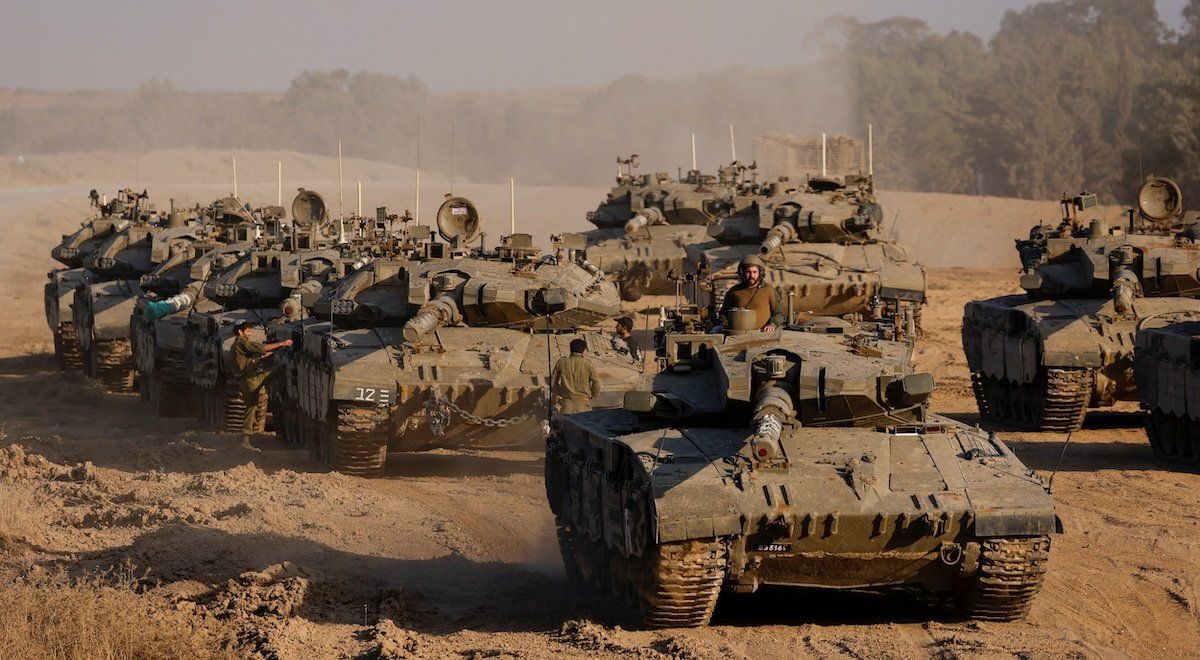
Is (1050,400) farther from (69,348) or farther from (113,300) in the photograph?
(69,348)

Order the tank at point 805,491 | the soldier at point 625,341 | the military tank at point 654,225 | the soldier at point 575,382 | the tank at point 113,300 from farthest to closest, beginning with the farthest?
the military tank at point 654,225 < the tank at point 113,300 < the soldier at point 625,341 < the soldier at point 575,382 < the tank at point 805,491

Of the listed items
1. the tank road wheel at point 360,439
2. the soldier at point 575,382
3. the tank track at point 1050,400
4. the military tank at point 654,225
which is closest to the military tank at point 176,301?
the tank road wheel at point 360,439

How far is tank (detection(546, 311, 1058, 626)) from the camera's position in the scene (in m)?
11.4

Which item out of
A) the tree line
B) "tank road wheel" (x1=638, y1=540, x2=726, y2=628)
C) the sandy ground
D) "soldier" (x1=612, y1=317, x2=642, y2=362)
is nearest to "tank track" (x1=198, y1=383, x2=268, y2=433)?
the sandy ground

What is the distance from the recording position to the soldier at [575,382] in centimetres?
1823

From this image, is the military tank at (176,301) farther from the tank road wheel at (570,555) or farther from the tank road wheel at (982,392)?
the tank road wheel at (570,555)

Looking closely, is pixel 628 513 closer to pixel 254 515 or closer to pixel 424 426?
pixel 254 515

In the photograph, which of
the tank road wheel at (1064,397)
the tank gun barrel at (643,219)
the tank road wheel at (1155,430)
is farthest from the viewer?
the tank gun barrel at (643,219)

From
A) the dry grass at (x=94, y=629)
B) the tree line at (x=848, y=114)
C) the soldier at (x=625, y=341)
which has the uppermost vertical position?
the tree line at (x=848, y=114)

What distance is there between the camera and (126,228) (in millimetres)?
31078

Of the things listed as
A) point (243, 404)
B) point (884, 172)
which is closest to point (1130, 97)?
point (884, 172)

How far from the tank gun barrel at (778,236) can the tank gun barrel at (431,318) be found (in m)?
10.9

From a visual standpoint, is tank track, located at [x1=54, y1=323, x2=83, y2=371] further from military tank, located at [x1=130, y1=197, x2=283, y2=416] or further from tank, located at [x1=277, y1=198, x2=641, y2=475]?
tank, located at [x1=277, y1=198, x2=641, y2=475]

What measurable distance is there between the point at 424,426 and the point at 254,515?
2938 mm
